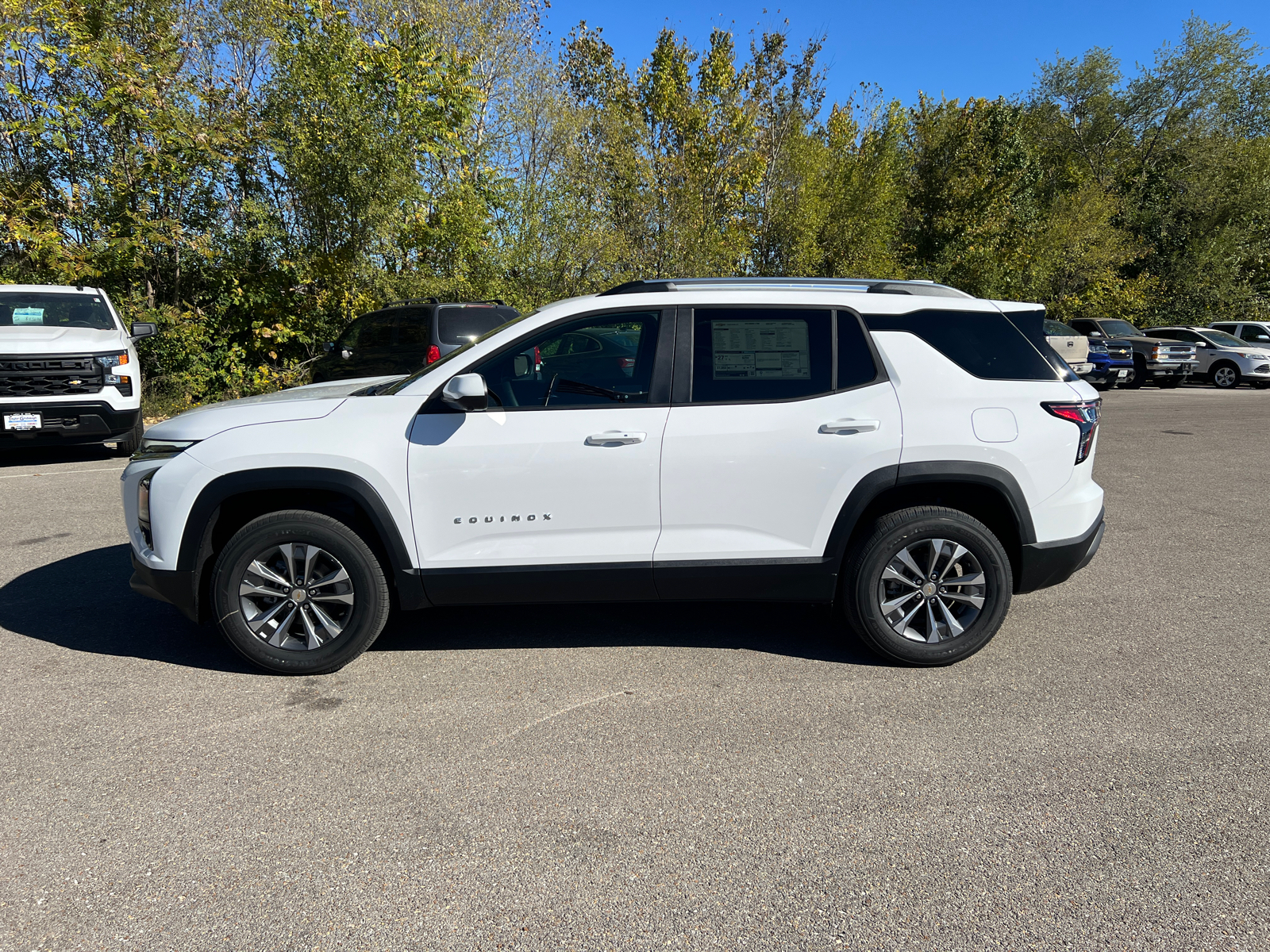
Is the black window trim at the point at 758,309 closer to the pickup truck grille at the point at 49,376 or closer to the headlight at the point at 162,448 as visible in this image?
the headlight at the point at 162,448

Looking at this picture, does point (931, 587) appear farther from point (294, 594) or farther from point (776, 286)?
point (294, 594)

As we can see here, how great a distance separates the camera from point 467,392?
3.79 m

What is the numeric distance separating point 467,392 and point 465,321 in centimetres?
736

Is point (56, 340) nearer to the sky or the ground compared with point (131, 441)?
nearer to the sky

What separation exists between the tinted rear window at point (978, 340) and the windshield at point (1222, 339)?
79.2 feet

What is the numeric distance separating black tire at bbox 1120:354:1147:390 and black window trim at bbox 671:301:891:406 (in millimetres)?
22261

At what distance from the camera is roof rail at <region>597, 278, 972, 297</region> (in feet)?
13.8

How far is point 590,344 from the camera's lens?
4.12 m

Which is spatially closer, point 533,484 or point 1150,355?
point 533,484

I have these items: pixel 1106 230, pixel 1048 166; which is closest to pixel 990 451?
pixel 1106 230

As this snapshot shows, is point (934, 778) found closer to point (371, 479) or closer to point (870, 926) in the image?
point (870, 926)

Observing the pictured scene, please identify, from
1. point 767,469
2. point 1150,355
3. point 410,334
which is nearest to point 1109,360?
point 1150,355

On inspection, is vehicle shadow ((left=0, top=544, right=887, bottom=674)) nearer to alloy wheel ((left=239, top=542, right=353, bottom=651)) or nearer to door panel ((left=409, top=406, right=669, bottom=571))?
alloy wheel ((left=239, top=542, right=353, bottom=651))

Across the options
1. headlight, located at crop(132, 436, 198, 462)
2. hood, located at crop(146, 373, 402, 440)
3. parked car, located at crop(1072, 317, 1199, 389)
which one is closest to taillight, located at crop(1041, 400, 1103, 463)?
hood, located at crop(146, 373, 402, 440)
